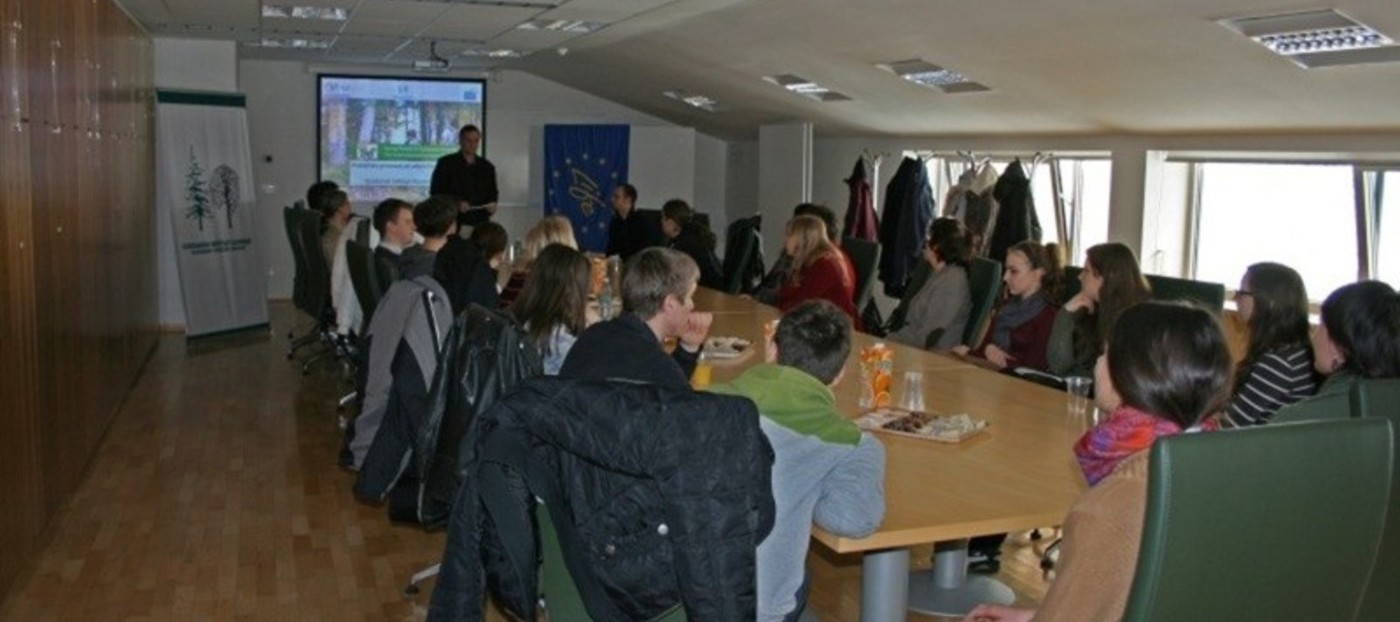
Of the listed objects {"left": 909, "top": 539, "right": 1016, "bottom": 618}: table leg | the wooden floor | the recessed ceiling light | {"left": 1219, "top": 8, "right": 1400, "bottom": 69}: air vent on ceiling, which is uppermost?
the recessed ceiling light

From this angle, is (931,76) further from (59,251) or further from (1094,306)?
(59,251)

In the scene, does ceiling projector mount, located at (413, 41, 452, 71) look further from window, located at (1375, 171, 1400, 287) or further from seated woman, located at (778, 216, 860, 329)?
window, located at (1375, 171, 1400, 287)

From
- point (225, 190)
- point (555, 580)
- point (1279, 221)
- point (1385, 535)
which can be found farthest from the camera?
point (225, 190)

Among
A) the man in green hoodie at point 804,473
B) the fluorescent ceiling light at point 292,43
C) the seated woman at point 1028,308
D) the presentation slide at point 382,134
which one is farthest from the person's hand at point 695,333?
the presentation slide at point 382,134

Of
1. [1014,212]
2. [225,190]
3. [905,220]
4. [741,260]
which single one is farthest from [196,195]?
[1014,212]

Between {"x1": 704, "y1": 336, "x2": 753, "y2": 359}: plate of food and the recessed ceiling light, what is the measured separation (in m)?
6.62

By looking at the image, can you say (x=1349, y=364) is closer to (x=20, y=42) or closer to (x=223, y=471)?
(x=20, y=42)

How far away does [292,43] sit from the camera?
1141 centimetres

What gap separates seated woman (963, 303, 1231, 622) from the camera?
2258 mm

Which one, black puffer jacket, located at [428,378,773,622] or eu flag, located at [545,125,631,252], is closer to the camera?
black puffer jacket, located at [428,378,773,622]

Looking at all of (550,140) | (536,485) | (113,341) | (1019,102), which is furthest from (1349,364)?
(550,140)

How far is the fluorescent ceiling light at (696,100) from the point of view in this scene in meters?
12.6

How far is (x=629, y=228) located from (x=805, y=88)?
197 centimetres

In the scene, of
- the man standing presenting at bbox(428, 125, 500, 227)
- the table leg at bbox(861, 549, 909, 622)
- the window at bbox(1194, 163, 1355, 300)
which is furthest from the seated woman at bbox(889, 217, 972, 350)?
the man standing presenting at bbox(428, 125, 500, 227)
